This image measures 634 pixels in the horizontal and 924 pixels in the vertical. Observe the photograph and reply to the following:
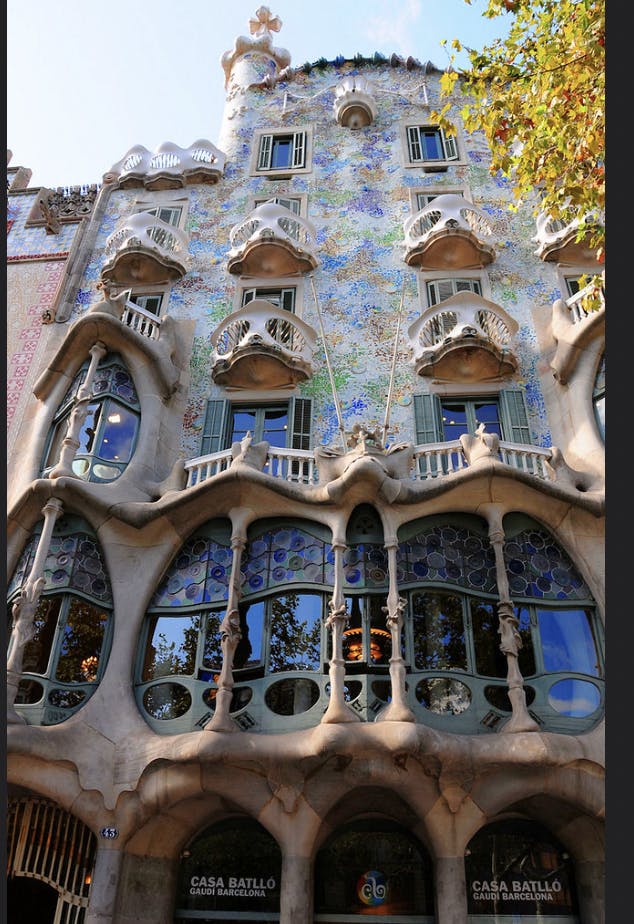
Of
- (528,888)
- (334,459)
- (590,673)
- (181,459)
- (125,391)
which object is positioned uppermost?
(125,391)

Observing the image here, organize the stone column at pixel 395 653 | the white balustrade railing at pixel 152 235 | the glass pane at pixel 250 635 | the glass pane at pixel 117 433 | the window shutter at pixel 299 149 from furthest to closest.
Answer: the window shutter at pixel 299 149
the white balustrade railing at pixel 152 235
the glass pane at pixel 117 433
the glass pane at pixel 250 635
the stone column at pixel 395 653

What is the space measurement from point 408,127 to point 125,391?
1235 centimetres

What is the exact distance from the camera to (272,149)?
2059 cm

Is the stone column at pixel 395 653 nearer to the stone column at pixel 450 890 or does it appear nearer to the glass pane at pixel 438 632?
the glass pane at pixel 438 632

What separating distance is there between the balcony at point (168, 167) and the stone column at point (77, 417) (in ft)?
26.0

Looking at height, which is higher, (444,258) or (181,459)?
(444,258)

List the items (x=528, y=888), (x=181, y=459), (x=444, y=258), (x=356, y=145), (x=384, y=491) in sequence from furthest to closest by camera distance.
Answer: (x=356, y=145) < (x=444, y=258) < (x=181, y=459) < (x=384, y=491) < (x=528, y=888)

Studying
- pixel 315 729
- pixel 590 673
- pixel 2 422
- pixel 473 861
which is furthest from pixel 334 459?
pixel 2 422

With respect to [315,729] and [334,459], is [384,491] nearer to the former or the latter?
[334,459]

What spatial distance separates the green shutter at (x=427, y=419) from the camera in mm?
13828

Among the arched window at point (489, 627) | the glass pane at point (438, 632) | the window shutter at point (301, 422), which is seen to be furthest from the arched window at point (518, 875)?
the window shutter at point (301, 422)

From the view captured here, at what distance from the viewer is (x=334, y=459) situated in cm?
1166

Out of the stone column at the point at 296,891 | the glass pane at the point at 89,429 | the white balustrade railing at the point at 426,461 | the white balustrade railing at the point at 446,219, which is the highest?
the white balustrade railing at the point at 446,219

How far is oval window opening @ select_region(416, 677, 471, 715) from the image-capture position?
10195 millimetres
